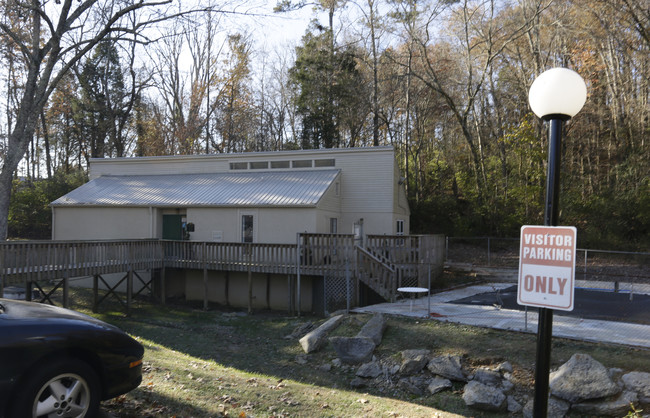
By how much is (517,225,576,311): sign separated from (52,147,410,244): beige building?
13.5 meters

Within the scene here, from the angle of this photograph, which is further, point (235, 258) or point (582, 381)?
point (235, 258)

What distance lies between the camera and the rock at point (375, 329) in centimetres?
928

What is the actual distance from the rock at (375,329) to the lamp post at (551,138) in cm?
593

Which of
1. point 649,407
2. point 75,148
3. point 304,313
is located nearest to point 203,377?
point 649,407

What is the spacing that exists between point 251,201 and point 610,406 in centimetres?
1396

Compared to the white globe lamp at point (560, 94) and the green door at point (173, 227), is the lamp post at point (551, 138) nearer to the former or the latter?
the white globe lamp at point (560, 94)

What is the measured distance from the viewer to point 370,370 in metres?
8.30

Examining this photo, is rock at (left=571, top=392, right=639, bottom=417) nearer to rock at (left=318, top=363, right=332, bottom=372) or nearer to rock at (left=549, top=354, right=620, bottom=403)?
rock at (left=549, top=354, right=620, bottom=403)

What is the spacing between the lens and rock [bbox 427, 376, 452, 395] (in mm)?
7387

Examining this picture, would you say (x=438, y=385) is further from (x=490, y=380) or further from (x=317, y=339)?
(x=317, y=339)

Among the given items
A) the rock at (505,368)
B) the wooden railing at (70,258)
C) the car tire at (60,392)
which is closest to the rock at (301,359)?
the rock at (505,368)

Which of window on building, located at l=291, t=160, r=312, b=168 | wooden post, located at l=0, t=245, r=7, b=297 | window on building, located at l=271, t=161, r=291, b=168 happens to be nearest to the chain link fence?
window on building, located at l=291, t=160, r=312, b=168

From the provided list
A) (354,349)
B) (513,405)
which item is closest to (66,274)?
(354,349)

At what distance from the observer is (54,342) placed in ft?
12.2
